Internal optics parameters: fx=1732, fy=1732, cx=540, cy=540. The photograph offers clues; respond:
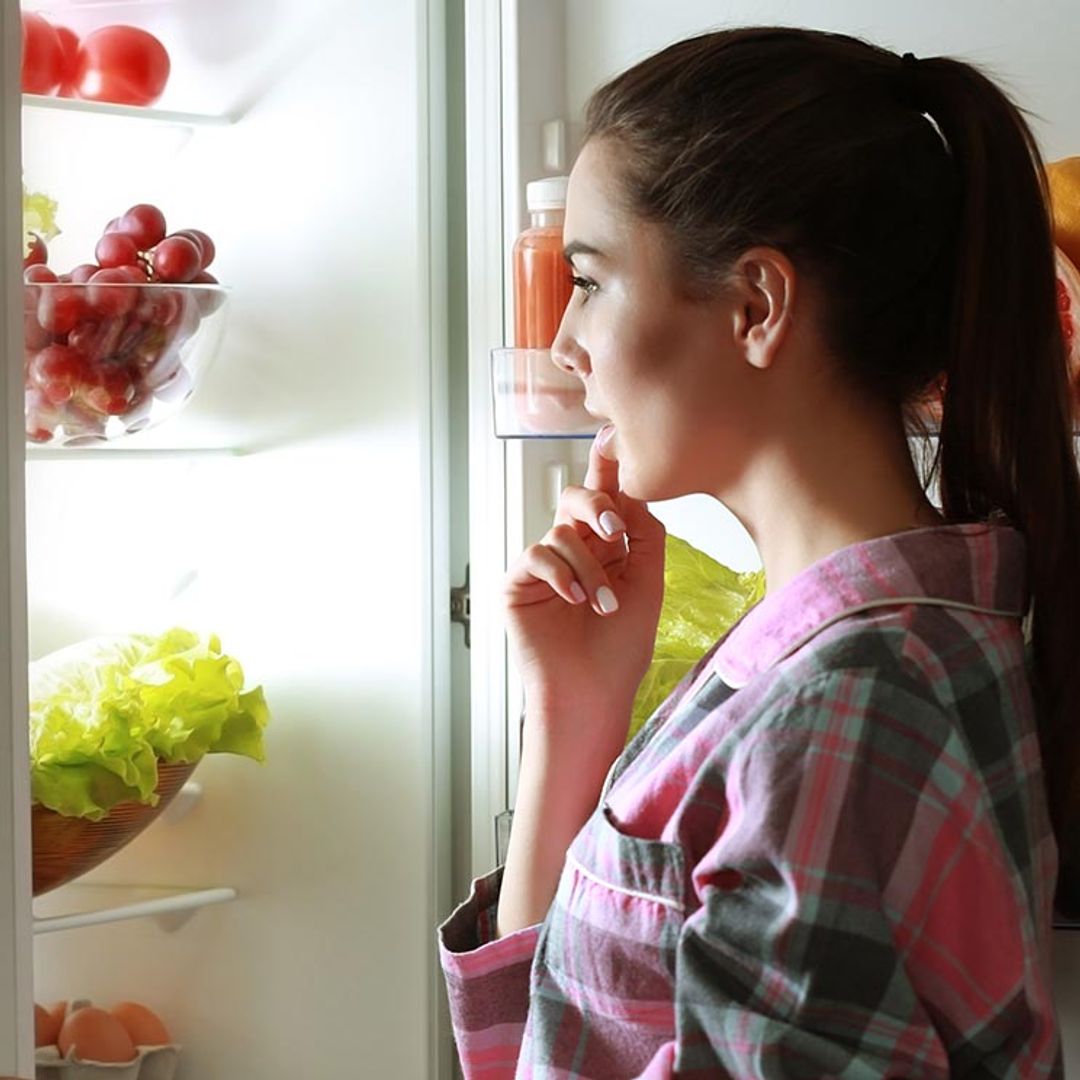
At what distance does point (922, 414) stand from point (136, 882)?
112 centimetres

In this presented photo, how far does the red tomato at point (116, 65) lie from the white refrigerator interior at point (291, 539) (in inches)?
2.2

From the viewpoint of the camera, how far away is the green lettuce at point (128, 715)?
150 cm

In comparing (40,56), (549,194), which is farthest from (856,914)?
(40,56)

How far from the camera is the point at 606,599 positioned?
109 cm

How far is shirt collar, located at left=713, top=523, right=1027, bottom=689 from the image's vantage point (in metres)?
0.80

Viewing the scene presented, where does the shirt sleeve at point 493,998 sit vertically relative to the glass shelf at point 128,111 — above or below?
below

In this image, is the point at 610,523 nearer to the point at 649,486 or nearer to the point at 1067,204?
→ the point at 649,486

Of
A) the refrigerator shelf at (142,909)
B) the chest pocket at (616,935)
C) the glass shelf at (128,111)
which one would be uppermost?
the glass shelf at (128,111)

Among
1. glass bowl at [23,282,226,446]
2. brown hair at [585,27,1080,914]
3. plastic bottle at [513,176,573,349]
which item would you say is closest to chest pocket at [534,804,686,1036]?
brown hair at [585,27,1080,914]

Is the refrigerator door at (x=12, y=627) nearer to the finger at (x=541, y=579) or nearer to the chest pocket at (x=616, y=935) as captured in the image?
the finger at (x=541, y=579)

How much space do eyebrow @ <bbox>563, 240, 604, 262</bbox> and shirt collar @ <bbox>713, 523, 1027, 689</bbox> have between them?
21 cm

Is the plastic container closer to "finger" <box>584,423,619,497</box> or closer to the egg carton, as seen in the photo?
"finger" <box>584,423,619,497</box>

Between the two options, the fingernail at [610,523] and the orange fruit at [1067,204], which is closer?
the fingernail at [610,523]

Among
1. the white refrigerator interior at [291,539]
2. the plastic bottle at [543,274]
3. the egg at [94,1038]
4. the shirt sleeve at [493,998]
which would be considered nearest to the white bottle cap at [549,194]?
the plastic bottle at [543,274]
